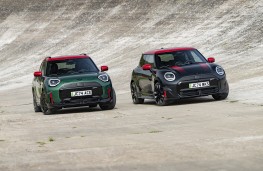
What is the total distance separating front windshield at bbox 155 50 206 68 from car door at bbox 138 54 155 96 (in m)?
0.23

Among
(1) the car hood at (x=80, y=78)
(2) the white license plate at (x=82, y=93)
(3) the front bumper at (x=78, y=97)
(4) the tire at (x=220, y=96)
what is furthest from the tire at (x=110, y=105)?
(4) the tire at (x=220, y=96)

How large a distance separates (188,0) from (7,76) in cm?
1356

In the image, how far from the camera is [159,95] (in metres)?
20.5

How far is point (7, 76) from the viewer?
4231cm

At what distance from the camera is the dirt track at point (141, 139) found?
31.9 feet

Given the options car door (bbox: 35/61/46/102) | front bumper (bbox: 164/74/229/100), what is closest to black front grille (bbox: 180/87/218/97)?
front bumper (bbox: 164/74/229/100)

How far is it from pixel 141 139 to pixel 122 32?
36.2 metres

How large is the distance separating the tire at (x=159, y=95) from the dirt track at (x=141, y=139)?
1.07 ft

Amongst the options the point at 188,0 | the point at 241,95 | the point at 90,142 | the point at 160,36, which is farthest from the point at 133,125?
the point at 188,0

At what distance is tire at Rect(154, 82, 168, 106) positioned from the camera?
20.3 meters

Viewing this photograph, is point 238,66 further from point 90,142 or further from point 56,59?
point 90,142

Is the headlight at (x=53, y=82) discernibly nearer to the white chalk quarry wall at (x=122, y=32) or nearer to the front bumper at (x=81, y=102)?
the front bumper at (x=81, y=102)

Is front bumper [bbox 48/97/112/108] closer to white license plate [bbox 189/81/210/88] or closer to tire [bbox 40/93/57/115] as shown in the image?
tire [bbox 40/93/57/115]

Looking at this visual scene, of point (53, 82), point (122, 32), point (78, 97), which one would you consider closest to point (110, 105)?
point (78, 97)
